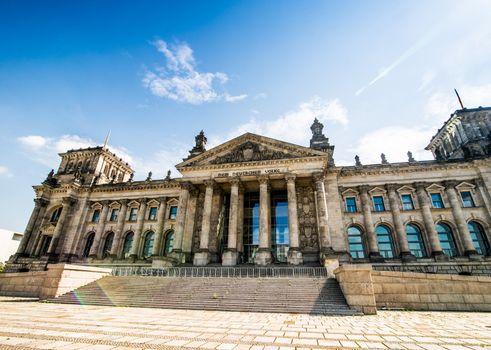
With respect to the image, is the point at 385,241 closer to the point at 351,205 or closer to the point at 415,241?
the point at 415,241

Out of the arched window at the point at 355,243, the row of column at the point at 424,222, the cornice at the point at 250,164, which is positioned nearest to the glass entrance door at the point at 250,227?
the cornice at the point at 250,164

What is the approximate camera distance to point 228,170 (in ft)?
92.0

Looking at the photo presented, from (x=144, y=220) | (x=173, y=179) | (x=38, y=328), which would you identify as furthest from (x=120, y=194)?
(x=38, y=328)

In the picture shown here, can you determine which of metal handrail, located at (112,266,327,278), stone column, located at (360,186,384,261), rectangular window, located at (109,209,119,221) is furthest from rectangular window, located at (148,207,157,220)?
stone column, located at (360,186,384,261)

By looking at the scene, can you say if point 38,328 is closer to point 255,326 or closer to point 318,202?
point 255,326

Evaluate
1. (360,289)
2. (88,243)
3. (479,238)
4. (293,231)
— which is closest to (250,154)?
(293,231)

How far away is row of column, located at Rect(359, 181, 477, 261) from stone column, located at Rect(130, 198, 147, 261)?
27857mm

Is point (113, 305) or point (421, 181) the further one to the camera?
point (421, 181)

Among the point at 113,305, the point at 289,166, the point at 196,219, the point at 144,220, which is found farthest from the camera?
the point at 144,220

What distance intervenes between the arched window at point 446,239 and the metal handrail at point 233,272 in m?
14.7

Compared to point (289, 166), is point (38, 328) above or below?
below

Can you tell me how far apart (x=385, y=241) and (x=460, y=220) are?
7.40m

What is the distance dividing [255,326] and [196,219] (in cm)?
2190

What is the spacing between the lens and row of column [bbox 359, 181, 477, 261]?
24.1m
